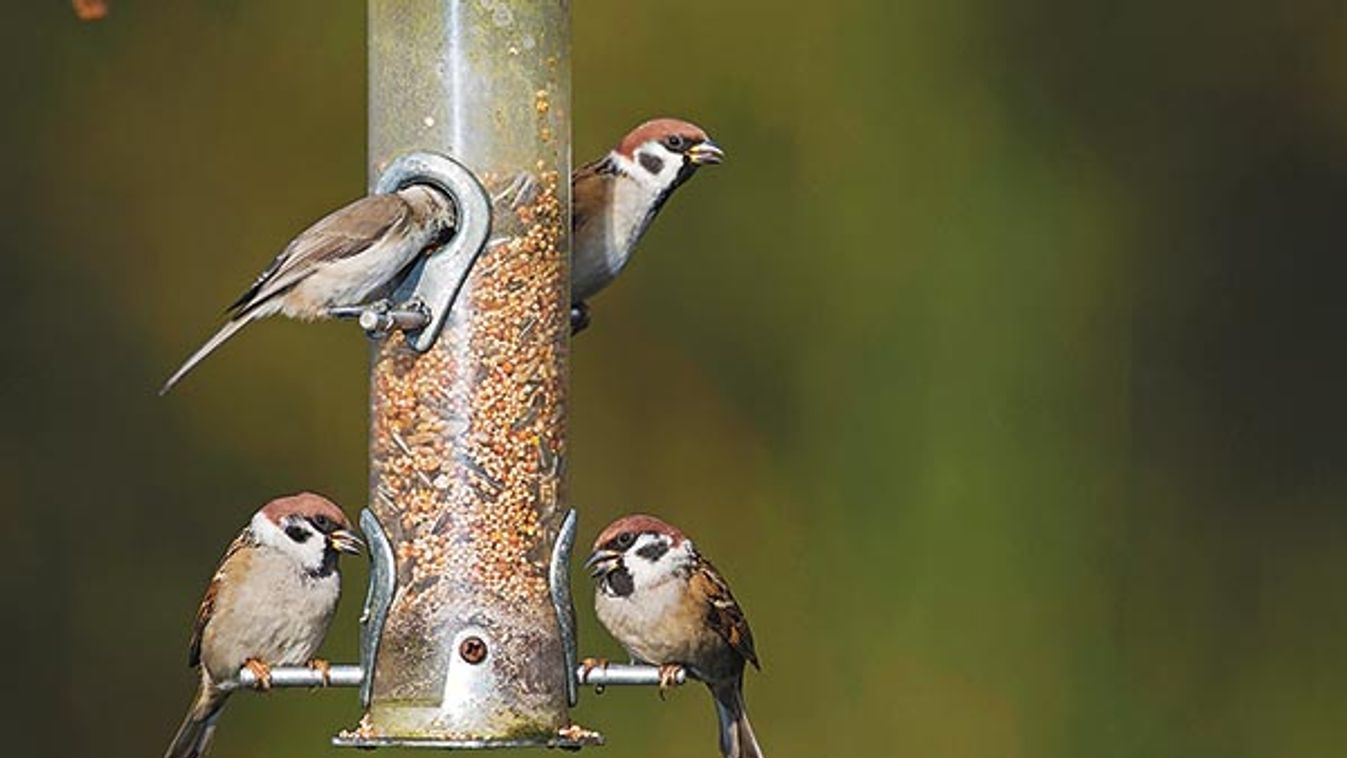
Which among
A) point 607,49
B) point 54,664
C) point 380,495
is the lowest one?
point 54,664

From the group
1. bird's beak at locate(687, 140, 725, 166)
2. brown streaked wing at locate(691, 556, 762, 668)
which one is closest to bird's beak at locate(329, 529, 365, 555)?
brown streaked wing at locate(691, 556, 762, 668)

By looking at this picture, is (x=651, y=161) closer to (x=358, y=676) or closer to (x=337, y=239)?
(x=337, y=239)

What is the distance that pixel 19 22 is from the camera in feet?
36.3

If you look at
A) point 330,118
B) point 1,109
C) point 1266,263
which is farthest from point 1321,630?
point 1,109

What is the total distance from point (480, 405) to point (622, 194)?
848 millimetres

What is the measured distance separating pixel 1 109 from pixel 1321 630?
3.79 m

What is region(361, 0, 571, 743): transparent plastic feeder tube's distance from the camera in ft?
22.3

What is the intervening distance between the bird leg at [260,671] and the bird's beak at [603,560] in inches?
24.0

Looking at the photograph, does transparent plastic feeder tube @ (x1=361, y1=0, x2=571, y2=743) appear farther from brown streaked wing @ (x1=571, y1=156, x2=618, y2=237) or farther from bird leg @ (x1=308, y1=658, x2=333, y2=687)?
brown streaked wing @ (x1=571, y1=156, x2=618, y2=237)

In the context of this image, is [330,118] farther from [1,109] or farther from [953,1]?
[953,1]

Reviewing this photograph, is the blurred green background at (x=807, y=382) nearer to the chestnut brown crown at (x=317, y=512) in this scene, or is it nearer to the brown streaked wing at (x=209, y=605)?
the brown streaked wing at (x=209, y=605)

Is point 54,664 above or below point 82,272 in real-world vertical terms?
below

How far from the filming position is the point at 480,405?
6902 mm

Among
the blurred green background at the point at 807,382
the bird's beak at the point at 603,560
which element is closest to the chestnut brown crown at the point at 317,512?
the bird's beak at the point at 603,560
